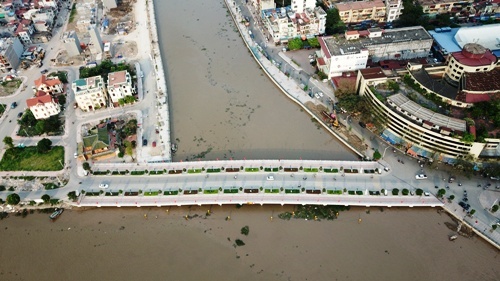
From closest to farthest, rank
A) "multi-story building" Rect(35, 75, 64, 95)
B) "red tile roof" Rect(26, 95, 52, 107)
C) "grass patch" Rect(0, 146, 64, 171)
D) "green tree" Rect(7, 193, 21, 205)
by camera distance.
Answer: "green tree" Rect(7, 193, 21, 205)
"grass patch" Rect(0, 146, 64, 171)
"red tile roof" Rect(26, 95, 52, 107)
"multi-story building" Rect(35, 75, 64, 95)

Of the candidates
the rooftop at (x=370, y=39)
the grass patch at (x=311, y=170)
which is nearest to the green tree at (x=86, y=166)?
the grass patch at (x=311, y=170)

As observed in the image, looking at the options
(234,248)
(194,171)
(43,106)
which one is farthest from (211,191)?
(43,106)

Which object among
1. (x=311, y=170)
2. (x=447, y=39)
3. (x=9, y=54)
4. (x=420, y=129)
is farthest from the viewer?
(x=9, y=54)

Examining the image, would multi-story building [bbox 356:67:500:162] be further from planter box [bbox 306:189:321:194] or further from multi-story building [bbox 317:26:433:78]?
planter box [bbox 306:189:321:194]

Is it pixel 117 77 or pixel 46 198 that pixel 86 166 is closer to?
pixel 46 198

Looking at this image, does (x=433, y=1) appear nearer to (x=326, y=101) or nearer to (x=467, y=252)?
(x=326, y=101)

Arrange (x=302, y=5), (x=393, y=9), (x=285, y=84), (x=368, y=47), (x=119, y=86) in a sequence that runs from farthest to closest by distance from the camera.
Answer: (x=393, y=9)
(x=302, y=5)
(x=285, y=84)
(x=368, y=47)
(x=119, y=86)

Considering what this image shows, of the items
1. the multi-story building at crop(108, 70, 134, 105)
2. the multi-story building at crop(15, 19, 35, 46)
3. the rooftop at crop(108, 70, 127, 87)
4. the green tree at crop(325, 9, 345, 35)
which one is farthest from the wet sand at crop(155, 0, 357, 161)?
the multi-story building at crop(15, 19, 35, 46)
